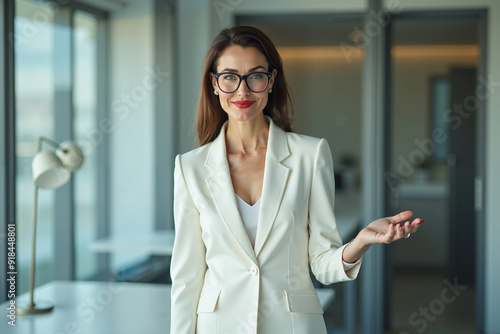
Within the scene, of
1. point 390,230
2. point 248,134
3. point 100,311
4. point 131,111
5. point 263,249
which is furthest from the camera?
point 131,111

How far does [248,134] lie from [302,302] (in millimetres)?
497

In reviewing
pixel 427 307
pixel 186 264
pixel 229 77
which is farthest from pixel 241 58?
pixel 427 307

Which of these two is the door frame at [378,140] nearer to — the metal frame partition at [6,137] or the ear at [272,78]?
the metal frame partition at [6,137]

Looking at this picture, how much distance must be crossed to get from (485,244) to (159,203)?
92.7 inches

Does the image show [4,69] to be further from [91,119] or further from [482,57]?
[482,57]

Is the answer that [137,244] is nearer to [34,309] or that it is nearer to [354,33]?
[34,309]

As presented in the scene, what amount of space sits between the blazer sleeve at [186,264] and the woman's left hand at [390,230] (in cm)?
47

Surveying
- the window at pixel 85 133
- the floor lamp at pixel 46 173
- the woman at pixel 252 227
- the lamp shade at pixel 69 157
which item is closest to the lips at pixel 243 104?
the woman at pixel 252 227

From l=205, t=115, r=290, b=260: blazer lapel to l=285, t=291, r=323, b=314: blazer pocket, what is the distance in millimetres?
147

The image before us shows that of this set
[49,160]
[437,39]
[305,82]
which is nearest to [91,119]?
[49,160]

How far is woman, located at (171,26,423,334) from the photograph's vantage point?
165cm

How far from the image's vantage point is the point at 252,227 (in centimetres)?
169

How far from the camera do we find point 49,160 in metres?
2.71

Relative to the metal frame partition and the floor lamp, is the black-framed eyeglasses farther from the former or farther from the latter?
the metal frame partition
